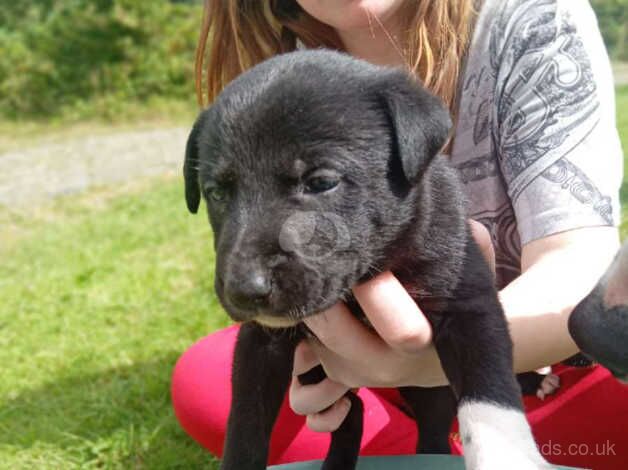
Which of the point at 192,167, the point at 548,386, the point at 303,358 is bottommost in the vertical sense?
the point at 548,386

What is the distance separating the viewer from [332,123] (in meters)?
1.89

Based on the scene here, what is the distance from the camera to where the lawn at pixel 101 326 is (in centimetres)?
372

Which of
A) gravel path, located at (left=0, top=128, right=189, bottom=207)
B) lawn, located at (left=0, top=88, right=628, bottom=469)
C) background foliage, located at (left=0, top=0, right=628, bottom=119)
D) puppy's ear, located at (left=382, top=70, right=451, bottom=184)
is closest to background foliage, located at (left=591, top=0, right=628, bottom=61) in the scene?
lawn, located at (left=0, top=88, right=628, bottom=469)

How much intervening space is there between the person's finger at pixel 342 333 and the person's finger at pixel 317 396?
0.14 m

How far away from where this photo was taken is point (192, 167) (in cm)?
219

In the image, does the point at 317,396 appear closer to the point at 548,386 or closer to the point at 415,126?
the point at 415,126

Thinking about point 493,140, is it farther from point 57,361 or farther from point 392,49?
point 57,361

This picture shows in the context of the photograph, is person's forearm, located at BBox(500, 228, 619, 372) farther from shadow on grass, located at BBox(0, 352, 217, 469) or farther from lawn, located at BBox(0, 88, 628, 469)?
shadow on grass, located at BBox(0, 352, 217, 469)

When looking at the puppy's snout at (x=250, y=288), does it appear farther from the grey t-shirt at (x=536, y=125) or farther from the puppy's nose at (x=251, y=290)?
the grey t-shirt at (x=536, y=125)

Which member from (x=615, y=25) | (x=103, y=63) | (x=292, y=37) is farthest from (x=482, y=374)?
(x=103, y=63)

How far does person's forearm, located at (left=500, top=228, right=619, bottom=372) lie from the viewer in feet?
7.64

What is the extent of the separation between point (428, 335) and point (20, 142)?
36.3 feet

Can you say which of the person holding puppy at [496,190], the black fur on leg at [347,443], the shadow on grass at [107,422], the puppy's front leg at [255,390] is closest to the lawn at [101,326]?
the shadow on grass at [107,422]

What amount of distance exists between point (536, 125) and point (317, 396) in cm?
106
